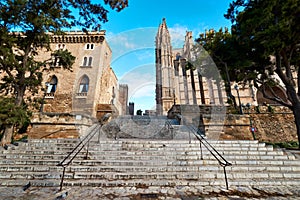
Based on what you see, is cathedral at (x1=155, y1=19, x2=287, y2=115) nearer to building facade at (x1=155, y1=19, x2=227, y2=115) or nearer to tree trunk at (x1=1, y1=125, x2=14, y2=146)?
building facade at (x1=155, y1=19, x2=227, y2=115)

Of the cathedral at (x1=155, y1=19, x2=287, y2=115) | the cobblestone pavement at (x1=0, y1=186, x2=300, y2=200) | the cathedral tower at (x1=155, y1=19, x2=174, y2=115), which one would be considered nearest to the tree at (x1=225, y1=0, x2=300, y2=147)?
the cobblestone pavement at (x1=0, y1=186, x2=300, y2=200)

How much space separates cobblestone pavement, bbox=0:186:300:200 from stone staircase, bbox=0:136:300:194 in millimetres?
185

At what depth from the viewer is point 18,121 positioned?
6664 millimetres

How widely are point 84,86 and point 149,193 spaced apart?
16.5 metres

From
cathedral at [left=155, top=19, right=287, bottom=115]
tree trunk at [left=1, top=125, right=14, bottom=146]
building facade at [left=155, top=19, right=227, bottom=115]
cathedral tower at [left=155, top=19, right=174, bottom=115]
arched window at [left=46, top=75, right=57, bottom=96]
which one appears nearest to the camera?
tree trunk at [left=1, top=125, right=14, bottom=146]

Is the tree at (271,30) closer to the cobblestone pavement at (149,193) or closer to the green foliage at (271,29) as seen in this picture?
the green foliage at (271,29)

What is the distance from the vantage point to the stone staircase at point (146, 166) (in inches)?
130

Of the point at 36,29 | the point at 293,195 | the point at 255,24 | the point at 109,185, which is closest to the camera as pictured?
the point at 293,195

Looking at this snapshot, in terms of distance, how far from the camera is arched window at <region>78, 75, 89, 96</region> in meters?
16.4

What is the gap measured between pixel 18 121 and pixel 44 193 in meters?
5.73

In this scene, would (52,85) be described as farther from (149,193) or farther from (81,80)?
(149,193)

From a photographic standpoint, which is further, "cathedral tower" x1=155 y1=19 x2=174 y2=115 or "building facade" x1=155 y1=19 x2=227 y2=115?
"cathedral tower" x1=155 y1=19 x2=174 y2=115

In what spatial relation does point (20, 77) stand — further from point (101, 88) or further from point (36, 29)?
point (101, 88)

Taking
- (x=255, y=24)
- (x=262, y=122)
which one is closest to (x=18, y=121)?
(x=255, y=24)
